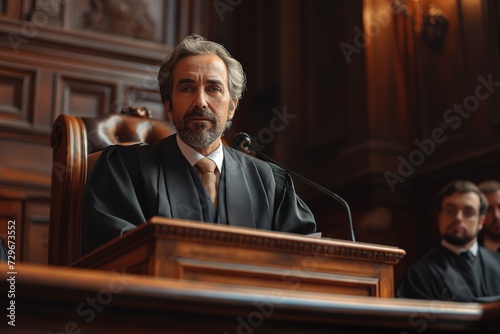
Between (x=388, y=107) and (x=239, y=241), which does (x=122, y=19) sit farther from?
(x=239, y=241)

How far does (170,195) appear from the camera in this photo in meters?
2.52

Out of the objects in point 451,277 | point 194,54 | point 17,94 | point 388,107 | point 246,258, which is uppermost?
point 388,107

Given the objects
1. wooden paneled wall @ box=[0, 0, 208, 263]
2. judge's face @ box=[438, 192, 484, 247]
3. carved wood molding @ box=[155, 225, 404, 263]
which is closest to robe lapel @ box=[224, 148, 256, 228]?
carved wood molding @ box=[155, 225, 404, 263]

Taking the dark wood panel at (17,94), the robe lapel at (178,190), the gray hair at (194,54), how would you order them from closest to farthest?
the robe lapel at (178,190), the gray hair at (194,54), the dark wood panel at (17,94)

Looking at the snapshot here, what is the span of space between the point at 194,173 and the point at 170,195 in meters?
0.15

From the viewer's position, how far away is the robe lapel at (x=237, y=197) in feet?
8.32

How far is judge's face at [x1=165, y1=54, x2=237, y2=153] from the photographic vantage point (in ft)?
8.79

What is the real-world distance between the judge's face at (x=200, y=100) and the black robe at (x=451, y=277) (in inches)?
63.1

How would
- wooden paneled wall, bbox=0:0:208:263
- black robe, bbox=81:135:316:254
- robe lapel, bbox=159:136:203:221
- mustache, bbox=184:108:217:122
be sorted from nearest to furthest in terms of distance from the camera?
black robe, bbox=81:135:316:254, robe lapel, bbox=159:136:203:221, mustache, bbox=184:108:217:122, wooden paneled wall, bbox=0:0:208:263

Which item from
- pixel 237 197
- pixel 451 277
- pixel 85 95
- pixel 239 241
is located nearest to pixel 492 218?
pixel 451 277

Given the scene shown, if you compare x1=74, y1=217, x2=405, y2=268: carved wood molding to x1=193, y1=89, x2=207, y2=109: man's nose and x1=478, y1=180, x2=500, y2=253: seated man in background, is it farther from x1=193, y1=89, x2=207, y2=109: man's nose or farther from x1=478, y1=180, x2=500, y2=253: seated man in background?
x1=478, y1=180, x2=500, y2=253: seated man in background

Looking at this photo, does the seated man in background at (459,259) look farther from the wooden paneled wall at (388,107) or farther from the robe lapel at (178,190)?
the robe lapel at (178,190)

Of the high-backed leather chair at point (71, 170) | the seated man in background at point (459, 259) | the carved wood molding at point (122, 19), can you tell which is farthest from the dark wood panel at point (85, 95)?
the seated man in background at point (459, 259)

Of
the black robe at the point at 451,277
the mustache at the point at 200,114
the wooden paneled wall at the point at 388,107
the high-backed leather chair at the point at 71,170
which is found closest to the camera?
the mustache at the point at 200,114
